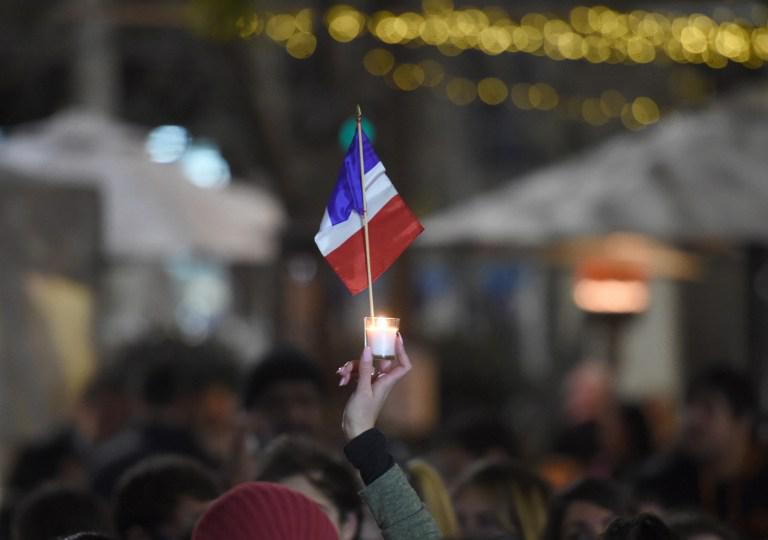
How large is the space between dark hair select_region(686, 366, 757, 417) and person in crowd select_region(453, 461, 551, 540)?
6.86ft

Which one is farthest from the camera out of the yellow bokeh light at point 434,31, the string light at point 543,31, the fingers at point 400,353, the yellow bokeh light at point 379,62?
the yellow bokeh light at point 379,62

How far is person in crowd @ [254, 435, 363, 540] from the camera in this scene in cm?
507

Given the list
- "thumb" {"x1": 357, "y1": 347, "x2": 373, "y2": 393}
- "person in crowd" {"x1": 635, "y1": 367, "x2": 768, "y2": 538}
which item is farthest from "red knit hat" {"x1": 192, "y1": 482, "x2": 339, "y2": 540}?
"person in crowd" {"x1": 635, "y1": 367, "x2": 768, "y2": 538}

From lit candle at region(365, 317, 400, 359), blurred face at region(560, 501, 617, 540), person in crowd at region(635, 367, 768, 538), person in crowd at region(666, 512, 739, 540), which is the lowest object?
person in crowd at region(635, 367, 768, 538)

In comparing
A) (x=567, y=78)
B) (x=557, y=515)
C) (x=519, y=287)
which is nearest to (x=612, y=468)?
(x=557, y=515)

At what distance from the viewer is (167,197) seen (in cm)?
1377

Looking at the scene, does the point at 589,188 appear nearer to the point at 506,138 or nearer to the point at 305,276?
the point at 305,276

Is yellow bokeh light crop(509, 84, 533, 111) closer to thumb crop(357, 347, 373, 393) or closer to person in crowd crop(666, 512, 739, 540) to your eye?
person in crowd crop(666, 512, 739, 540)

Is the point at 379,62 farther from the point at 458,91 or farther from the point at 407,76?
the point at 458,91

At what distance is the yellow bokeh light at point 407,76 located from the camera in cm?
1345

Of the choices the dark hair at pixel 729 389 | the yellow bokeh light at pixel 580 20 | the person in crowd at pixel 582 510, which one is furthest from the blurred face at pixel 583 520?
the yellow bokeh light at pixel 580 20

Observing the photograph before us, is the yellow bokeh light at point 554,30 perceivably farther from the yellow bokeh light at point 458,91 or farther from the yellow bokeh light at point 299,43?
the yellow bokeh light at point 458,91

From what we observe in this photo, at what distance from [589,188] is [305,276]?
5501mm

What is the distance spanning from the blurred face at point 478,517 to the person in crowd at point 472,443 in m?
2.12
